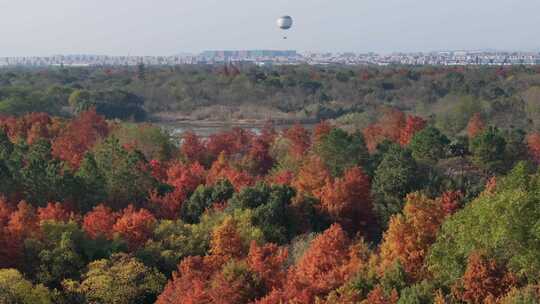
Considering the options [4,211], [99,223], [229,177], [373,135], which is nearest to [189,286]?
[99,223]

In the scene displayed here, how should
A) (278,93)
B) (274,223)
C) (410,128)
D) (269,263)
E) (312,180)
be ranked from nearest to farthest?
1. (269,263)
2. (274,223)
3. (312,180)
4. (410,128)
5. (278,93)

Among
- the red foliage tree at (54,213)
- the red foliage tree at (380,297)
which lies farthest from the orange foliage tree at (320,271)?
the red foliage tree at (54,213)

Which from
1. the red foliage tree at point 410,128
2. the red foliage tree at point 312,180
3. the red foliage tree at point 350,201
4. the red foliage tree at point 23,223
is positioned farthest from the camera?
the red foliage tree at point 410,128

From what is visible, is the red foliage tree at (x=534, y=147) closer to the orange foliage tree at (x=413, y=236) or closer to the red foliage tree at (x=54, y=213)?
the orange foliage tree at (x=413, y=236)

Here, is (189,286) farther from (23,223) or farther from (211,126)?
(211,126)

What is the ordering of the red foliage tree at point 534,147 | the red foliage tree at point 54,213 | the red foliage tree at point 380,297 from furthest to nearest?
the red foliage tree at point 534,147, the red foliage tree at point 54,213, the red foliage tree at point 380,297

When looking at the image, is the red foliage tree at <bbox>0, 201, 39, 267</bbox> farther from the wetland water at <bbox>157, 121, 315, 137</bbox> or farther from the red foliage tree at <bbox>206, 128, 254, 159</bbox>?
the wetland water at <bbox>157, 121, 315, 137</bbox>

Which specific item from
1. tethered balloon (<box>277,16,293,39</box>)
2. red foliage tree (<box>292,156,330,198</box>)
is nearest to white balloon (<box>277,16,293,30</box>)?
tethered balloon (<box>277,16,293,39</box>)

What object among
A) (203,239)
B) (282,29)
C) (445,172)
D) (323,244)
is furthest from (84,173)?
(282,29)
